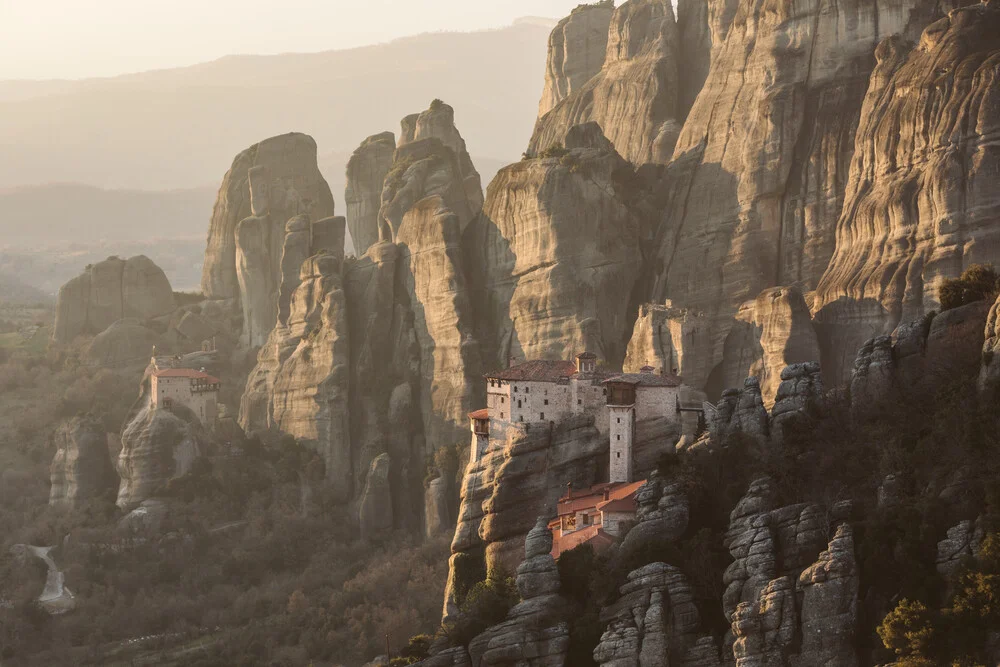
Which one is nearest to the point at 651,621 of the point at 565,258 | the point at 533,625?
the point at 533,625

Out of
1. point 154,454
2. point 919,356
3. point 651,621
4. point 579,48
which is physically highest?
point 579,48

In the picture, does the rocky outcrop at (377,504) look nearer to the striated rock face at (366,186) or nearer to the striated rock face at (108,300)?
the striated rock face at (366,186)

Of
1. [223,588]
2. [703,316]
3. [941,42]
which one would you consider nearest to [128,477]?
[223,588]

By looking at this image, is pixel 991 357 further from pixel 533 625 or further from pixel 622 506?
pixel 533 625

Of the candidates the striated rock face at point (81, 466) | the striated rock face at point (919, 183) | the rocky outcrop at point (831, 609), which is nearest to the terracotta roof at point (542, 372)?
the striated rock face at point (919, 183)

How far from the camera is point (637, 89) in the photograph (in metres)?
107

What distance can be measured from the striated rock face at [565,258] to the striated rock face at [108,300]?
3164 centimetres

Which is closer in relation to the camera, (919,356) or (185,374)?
(919,356)

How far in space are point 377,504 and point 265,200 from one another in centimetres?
2917

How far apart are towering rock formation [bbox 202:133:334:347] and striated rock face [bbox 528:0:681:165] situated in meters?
16.1

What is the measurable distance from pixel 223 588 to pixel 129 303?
33591 mm

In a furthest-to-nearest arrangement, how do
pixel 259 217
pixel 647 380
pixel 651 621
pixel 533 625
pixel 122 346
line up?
pixel 259 217 → pixel 122 346 → pixel 647 380 → pixel 533 625 → pixel 651 621

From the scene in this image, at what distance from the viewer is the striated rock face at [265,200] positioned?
393ft

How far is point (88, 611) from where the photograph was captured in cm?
9062
